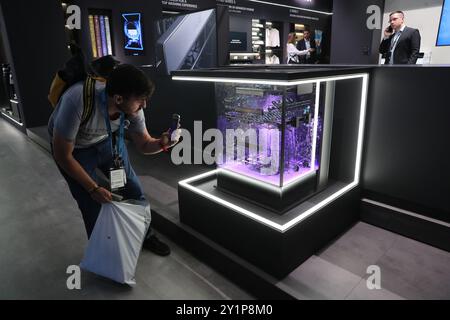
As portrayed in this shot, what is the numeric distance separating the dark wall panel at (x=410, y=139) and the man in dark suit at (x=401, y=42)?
7.58 ft

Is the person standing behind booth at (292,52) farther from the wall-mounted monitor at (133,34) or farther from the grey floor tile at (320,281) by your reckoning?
the grey floor tile at (320,281)

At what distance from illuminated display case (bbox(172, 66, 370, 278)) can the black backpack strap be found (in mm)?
632

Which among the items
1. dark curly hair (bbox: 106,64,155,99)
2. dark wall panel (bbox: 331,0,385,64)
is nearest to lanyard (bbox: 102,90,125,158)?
dark curly hair (bbox: 106,64,155,99)

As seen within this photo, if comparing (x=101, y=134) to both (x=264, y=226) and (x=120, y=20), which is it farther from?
(x=120, y=20)

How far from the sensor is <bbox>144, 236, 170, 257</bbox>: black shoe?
6.70 ft

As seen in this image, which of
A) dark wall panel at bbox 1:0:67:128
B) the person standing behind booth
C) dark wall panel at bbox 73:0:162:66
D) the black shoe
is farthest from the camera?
the person standing behind booth

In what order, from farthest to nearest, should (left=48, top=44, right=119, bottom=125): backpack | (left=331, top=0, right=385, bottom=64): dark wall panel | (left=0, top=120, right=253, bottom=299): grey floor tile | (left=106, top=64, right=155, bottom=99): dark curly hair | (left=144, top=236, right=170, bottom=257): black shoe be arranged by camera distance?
(left=331, top=0, right=385, bottom=64): dark wall panel < (left=144, top=236, right=170, bottom=257): black shoe < (left=0, top=120, right=253, bottom=299): grey floor tile < (left=48, top=44, right=119, bottom=125): backpack < (left=106, top=64, right=155, bottom=99): dark curly hair

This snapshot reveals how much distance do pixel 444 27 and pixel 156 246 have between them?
6860mm

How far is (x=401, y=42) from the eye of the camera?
3816 mm

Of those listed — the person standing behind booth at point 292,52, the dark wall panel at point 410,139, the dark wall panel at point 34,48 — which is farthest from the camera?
the person standing behind booth at point 292,52

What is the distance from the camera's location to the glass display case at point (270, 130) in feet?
5.43

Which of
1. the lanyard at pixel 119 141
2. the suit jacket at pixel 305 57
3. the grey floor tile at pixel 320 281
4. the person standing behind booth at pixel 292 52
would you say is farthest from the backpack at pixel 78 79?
the suit jacket at pixel 305 57

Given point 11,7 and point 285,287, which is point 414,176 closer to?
point 285,287

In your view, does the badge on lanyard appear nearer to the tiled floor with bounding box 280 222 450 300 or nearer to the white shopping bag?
the white shopping bag
